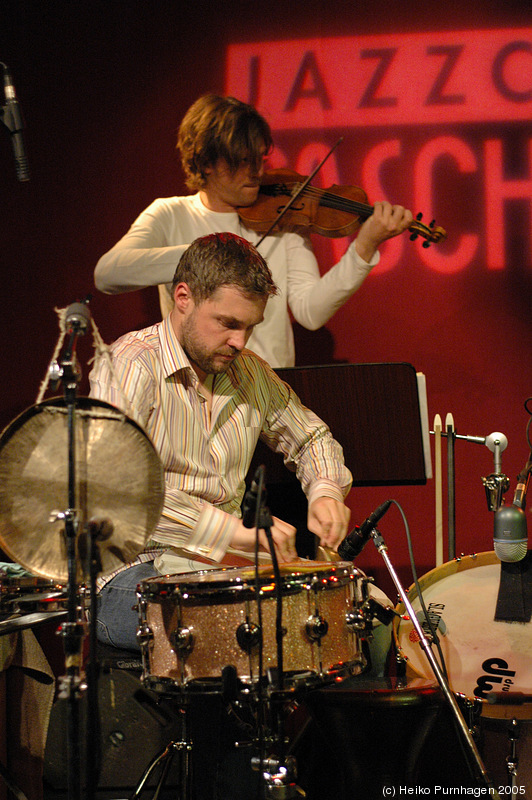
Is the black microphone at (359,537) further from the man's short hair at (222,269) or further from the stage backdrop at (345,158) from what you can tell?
the stage backdrop at (345,158)

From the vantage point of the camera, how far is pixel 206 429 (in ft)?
7.49

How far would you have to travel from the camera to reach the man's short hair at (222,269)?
7.17ft

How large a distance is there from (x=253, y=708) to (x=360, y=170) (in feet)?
9.72

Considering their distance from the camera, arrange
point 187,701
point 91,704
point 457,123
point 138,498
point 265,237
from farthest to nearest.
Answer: point 457,123 < point 265,237 < point 187,701 < point 138,498 < point 91,704

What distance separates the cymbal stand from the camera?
4.96 feet

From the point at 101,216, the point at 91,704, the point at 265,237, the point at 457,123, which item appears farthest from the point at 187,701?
the point at 457,123

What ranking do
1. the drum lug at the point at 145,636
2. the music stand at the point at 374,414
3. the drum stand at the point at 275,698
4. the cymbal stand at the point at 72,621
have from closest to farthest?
the cymbal stand at the point at 72,621 → the drum stand at the point at 275,698 → the drum lug at the point at 145,636 → the music stand at the point at 374,414

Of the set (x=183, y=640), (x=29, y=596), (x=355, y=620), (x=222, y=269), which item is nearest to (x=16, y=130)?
(x=222, y=269)

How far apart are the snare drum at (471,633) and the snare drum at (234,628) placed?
872 mm

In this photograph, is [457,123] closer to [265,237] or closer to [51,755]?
[265,237]

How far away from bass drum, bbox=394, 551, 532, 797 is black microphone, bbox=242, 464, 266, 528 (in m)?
0.99

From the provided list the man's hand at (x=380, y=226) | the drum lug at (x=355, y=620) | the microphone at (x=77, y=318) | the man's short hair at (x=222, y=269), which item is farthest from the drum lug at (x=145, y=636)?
the man's hand at (x=380, y=226)

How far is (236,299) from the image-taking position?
218 centimetres

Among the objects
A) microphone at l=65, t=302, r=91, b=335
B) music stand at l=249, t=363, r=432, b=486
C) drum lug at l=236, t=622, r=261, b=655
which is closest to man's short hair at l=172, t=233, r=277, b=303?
music stand at l=249, t=363, r=432, b=486
